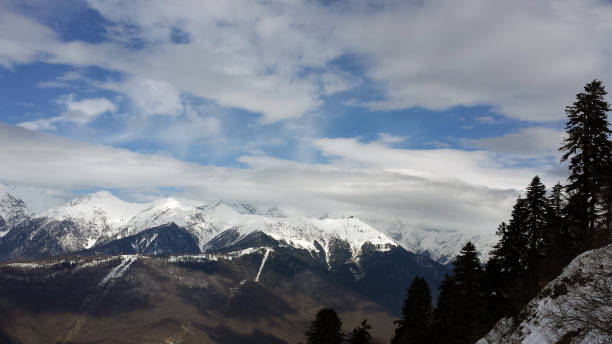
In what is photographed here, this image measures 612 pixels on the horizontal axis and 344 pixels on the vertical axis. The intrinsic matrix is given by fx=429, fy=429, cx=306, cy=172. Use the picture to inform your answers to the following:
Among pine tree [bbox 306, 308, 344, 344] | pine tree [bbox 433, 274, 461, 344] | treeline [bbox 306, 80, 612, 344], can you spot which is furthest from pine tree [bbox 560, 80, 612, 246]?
pine tree [bbox 306, 308, 344, 344]

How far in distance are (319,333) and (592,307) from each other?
4960 cm

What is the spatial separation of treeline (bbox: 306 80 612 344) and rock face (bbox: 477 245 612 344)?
234 inches

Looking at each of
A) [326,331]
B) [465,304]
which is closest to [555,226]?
[465,304]

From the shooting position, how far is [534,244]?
5325 cm

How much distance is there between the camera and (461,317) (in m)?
51.3

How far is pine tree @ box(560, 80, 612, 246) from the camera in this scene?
4425 cm

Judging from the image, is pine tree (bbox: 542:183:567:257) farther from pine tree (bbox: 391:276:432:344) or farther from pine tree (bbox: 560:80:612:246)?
pine tree (bbox: 391:276:432:344)

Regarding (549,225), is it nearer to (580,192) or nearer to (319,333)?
(580,192)

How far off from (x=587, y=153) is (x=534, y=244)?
44.7 ft

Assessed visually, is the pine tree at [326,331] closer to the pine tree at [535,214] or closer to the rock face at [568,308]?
the pine tree at [535,214]

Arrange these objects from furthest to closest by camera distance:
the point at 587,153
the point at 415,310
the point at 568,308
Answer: the point at 415,310 < the point at 587,153 < the point at 568,308

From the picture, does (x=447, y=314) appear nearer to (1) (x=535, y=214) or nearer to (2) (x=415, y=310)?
(2) (x=415, y=310)

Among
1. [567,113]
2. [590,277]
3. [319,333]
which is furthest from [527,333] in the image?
[319,333]

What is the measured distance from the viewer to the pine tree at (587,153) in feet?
145
